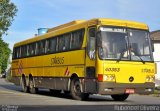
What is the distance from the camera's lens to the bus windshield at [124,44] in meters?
19.6

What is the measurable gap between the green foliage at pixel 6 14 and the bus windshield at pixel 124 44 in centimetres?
2434

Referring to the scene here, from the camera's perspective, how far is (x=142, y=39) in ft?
67.5

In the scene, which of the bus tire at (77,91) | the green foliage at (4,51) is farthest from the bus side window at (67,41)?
the green foliage at (4,51)

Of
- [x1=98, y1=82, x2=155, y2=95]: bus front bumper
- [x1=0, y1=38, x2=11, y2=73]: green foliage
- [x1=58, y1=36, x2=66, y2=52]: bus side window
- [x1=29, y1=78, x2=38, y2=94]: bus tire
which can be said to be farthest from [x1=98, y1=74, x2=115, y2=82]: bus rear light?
[x1=0, y1=38, x2=11, y2=73]: green foliage

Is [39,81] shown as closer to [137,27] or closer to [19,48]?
[19,48]

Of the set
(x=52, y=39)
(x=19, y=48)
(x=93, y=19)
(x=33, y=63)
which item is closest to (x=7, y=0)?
(x=19, y=48)

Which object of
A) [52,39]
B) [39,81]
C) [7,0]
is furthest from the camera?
[7,0]

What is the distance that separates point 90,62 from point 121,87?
1.75m

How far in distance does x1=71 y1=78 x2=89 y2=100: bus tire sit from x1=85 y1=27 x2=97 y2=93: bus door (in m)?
0.75

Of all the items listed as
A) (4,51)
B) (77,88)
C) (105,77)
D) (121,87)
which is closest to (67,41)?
(77,88)

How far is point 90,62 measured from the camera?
65.9 ft

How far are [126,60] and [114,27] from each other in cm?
155

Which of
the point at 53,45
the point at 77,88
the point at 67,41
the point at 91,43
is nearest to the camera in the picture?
the point at 91,43

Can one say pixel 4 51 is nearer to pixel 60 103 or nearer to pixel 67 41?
pixel 67 41
